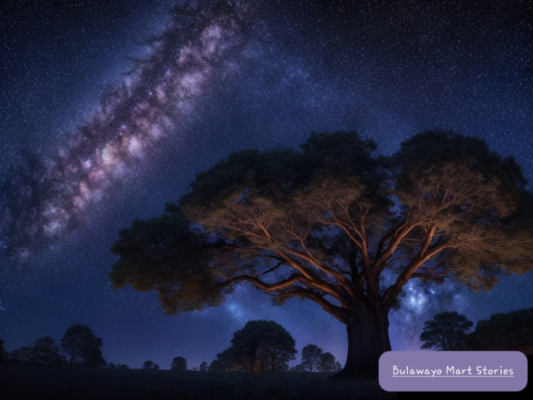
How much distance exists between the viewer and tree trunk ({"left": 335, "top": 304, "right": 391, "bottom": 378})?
1719cm

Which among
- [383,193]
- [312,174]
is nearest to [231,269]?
[312,174]

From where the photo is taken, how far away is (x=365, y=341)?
1767 centimetres

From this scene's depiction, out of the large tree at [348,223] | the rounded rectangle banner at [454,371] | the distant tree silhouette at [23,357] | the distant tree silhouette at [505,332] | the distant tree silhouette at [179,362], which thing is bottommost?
the distant tree silhouette at [179,362]

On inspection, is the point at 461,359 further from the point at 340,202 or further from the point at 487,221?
the point at 487,221

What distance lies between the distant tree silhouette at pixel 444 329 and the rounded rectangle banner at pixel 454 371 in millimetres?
40324

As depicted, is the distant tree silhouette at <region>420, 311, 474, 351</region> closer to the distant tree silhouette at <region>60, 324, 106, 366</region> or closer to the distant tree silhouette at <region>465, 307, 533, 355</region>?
the distant tree silhouette at <region>465, 307, 533, 355</region>

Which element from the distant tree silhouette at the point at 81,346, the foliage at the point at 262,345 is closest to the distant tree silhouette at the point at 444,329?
the foliage at the point at 262,345

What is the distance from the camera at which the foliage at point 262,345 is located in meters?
45.8

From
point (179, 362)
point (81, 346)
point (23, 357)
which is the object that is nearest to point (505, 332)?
point (23, 357)

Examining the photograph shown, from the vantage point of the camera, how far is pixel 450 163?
14.5 meters

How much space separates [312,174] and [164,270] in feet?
26.7

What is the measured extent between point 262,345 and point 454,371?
1750 inches

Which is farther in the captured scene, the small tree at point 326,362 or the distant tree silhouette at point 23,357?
the small tree at point 326,362

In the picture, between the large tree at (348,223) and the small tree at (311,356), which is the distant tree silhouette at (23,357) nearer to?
the large tree at (348,223)
